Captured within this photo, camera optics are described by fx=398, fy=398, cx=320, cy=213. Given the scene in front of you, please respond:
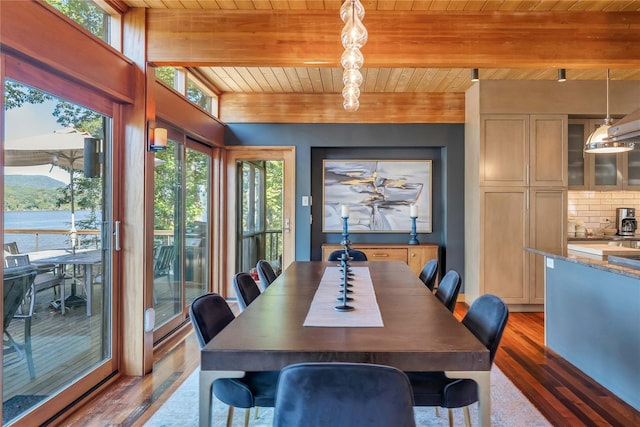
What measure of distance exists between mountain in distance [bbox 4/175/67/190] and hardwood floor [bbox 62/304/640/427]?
1389 mm

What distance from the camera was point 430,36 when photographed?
3.03 metres

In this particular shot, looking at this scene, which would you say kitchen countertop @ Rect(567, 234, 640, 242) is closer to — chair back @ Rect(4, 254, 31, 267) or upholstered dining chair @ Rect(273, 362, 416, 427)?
upholstered dining chair @ Rect(273, 362, 416, 427)

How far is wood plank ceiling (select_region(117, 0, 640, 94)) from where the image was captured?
295 centimetres

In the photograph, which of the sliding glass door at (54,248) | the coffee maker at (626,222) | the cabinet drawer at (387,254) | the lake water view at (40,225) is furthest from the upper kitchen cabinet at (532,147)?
the lake water view at (40,225)

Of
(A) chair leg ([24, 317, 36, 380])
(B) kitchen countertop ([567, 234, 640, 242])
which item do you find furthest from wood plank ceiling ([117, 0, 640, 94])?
(A) chair leg ([24, 317, 36, 380])

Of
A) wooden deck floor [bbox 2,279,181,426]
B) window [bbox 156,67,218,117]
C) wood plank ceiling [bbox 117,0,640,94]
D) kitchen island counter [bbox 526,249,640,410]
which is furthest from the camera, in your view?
window [bbox 156,67,218,117]

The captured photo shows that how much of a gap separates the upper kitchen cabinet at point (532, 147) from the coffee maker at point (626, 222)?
1.03 m

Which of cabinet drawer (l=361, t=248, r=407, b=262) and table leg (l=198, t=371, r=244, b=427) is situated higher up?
cabinet drawer (l=361, t=248, r=407, b=262)

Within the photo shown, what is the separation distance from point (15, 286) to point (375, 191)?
432 centimetres

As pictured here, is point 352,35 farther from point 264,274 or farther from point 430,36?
point 264,274

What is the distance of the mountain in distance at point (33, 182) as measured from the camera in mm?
2027

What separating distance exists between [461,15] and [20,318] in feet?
11.4

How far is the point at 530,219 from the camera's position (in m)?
4.83

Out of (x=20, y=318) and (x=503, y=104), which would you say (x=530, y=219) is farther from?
(x=20, y=318)
